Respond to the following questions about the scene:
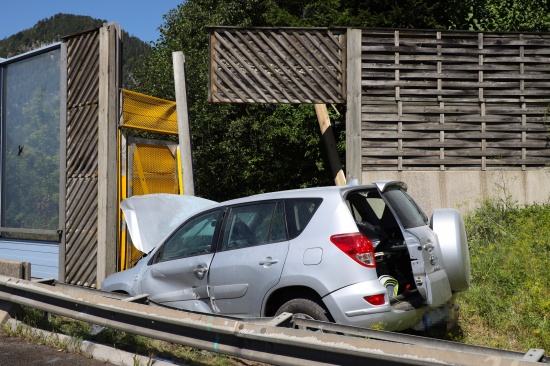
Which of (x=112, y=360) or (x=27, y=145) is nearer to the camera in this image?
(x=112, y=360)

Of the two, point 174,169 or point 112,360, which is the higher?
point 174,169

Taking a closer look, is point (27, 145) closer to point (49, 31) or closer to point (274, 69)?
point (274, 69)

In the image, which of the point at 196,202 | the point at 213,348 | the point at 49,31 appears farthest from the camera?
the point at 49,31

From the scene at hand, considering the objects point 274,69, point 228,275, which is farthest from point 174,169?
point 228,275

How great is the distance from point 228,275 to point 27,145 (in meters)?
7.18

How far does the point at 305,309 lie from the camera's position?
5809 millimetres

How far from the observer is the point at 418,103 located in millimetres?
12180

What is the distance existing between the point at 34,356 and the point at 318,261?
8.99 ft

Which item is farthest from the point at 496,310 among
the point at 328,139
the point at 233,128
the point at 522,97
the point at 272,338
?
the point at 233,128

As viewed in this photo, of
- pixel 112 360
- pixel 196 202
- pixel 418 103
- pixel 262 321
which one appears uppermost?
pixel 418 103

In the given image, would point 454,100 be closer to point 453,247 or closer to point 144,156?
point 144,156

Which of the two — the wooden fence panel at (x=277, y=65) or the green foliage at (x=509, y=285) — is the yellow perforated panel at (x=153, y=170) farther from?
the green foliage at (x=509, y=285)

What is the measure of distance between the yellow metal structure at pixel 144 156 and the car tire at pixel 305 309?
533 centimetres

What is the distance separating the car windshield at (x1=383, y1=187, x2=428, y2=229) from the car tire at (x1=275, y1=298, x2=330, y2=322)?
1168 mm
